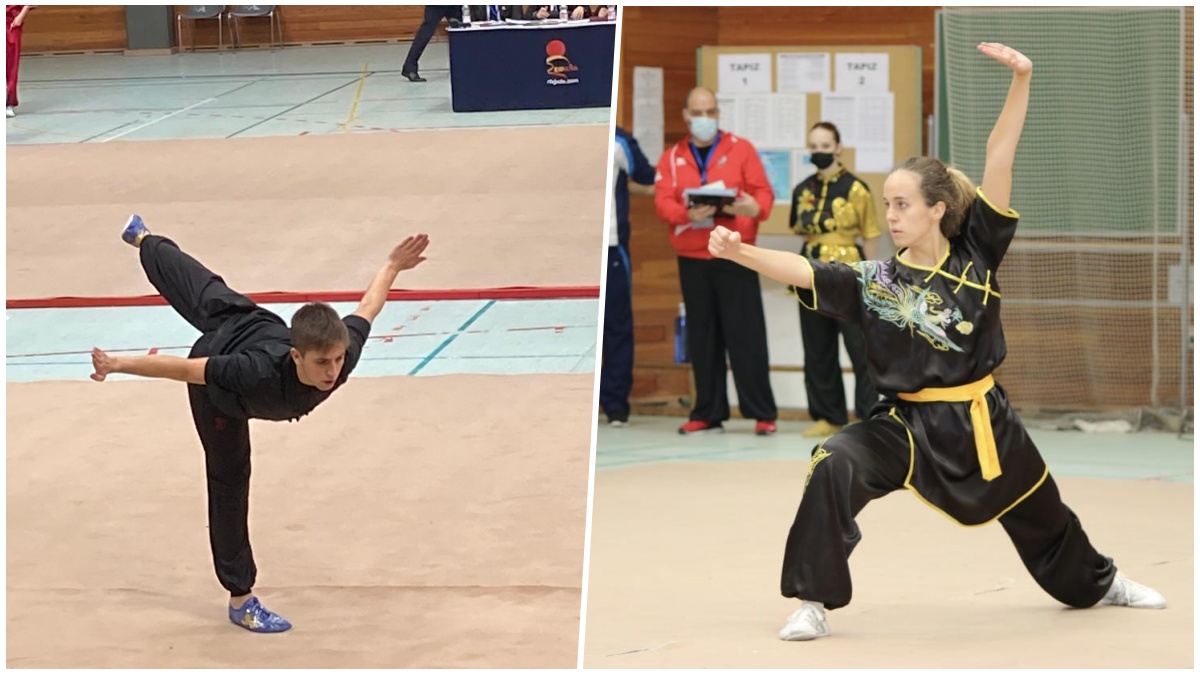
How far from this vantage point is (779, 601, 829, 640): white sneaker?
150 inches

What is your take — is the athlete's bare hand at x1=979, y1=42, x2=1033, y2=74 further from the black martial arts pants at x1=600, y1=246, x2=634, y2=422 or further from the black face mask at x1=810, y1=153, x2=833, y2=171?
the black martial arts pants at x1=600, y1=246, x2=634, y2=422

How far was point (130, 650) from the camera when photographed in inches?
133

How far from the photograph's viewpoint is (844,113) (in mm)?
7961

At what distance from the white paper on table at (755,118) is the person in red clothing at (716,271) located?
726mm

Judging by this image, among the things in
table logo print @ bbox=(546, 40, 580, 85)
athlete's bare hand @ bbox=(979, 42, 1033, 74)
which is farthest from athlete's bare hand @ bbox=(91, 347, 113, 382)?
athlete's bare hand @ bbox=(979, 42, 1033, 74)

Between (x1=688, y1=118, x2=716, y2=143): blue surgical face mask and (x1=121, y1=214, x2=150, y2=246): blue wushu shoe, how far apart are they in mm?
3801

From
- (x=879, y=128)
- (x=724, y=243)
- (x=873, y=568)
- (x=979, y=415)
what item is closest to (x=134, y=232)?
(x=724, y=243)

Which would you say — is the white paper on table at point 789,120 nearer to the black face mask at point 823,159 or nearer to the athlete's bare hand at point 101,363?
the black face mask at point 823,159

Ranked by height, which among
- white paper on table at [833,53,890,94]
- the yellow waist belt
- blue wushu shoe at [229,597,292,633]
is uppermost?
white paper on table at [833,53,890,94]

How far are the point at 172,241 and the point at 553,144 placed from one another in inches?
32.7

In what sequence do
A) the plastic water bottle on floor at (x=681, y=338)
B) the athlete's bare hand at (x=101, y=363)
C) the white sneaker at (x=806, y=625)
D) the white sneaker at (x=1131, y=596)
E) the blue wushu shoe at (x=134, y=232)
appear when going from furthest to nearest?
1. the plastic water bottle on floor at (x=681, y=338)
2. the white sneaker at (x=1131, y=596)
3. the white sneaker at (x=806, y=625)
4. the blue wushu shoe at (x=134, y=232)
5. the athlete's bare hand at (x=101, y=363)

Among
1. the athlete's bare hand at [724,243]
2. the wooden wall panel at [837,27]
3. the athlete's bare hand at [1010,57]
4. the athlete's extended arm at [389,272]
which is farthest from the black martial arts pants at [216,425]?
the wooden wall panel at [837,27]

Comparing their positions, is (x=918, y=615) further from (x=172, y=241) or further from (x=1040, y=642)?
(x=172, y=241)

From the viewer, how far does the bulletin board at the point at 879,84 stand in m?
7.88
